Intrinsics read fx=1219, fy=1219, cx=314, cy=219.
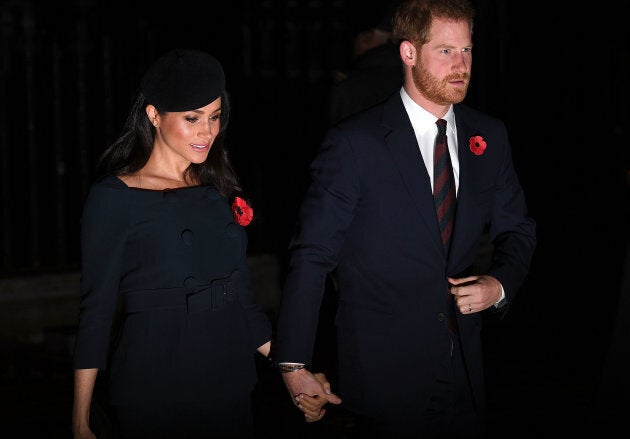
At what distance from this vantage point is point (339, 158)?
4.37m

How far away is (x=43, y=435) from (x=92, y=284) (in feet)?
10.1

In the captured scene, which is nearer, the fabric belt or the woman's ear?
the fabric belt

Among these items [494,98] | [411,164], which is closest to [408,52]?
[411,164]

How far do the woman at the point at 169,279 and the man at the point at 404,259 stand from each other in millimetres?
232

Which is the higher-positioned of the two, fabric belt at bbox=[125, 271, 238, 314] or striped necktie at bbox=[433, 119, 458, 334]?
striped necktie at bbox=[433, 119, 458, 334]

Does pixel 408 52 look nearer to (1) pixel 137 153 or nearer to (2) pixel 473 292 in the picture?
(2) pixel 473 292

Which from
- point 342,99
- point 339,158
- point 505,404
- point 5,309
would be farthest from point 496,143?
point 5,309

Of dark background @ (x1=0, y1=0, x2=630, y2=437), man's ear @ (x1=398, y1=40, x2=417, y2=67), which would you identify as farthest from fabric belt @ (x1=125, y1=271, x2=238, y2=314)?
dark background @ (x1=0, y1=0, x2=630, y2=437)

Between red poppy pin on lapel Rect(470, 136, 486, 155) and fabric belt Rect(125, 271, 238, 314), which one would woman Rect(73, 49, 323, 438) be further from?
red poppy pin on lapel Rect(470, 136, 486, 155)

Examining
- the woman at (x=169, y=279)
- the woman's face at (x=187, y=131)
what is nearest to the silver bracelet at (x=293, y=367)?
the woman at (x=169, y=279)

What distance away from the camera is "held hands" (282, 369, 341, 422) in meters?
4.29

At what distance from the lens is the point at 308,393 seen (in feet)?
14.1

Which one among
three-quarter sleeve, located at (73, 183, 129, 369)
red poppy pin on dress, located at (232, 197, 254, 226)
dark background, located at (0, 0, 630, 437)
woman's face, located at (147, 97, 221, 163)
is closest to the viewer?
three-quarter sleeve, located at (73, 183, 129, 369)

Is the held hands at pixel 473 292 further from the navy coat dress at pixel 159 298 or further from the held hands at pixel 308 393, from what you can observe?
the navy coat dress at pixel 159 298
